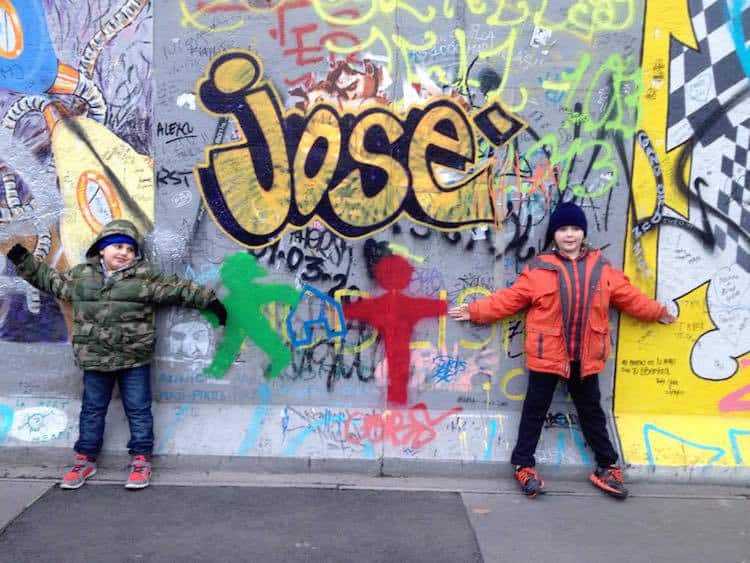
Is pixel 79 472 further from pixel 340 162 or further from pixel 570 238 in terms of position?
pixel 570 238

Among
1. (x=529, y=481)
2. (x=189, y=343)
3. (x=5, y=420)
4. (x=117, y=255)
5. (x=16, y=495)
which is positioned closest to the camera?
(x=16, y=495)

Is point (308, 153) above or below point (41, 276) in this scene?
above

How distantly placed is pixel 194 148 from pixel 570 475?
132 inches

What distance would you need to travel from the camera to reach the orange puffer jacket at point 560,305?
13.7ft

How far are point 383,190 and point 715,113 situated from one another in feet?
7.58

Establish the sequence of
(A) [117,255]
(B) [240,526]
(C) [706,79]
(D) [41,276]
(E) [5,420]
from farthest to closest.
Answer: (E) [5,420] < (C) [706,79] < (D) [41,276] < (A) [117,255] < (B) [240,526]

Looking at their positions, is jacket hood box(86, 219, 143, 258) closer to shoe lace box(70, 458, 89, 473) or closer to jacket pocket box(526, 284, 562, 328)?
shoe lace box(70, 458, 89, 473)

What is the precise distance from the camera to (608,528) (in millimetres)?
3770

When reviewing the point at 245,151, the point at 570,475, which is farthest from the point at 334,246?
the point at 570,475

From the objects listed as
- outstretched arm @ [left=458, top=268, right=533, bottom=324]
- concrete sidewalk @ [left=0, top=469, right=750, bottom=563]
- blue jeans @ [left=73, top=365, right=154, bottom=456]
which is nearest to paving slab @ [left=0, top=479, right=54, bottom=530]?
concrete sidewalk @ [left=0, top=469, right=750, bottom=563]

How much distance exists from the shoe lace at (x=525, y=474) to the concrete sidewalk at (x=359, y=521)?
0.10 metres

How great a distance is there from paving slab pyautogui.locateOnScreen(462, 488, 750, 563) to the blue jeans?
211 centimetres

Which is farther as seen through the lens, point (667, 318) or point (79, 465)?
point (667, 318)

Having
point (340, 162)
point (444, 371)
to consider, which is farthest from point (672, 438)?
point (340, 162)
